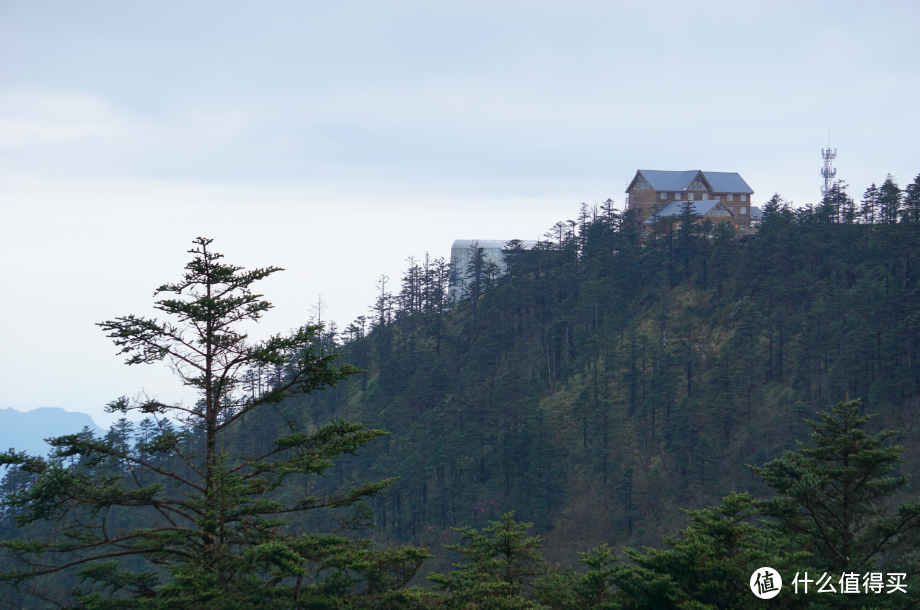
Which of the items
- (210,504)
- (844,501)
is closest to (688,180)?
(844,501)

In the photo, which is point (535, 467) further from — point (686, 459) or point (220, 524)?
point (220, 524)

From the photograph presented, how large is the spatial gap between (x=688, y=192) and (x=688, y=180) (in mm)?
2110

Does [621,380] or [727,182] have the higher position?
[727,182]

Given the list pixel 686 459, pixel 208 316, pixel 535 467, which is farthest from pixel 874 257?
pixel 208 316

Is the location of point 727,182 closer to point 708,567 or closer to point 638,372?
point 638,372

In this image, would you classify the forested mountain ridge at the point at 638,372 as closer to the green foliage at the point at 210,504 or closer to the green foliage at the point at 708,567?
the green foliage at the point at 708,567

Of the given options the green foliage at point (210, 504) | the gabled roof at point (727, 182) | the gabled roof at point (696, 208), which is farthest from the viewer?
the gabled roof at point (727, 182)

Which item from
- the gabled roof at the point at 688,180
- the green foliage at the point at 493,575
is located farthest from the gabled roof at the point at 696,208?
the green foliage at the point at 493,575

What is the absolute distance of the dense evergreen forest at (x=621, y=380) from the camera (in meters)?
47.1

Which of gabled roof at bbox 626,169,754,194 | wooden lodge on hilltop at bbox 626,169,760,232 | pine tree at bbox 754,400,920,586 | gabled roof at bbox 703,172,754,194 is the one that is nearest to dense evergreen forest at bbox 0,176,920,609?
wooden lodge on hilltop at bbox 626,169,760,232

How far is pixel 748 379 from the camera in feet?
172

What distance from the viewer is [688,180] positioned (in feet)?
260

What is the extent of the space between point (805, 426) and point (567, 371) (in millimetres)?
24617

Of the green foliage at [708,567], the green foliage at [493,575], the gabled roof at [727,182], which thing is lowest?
the green foliage at [493,575]
